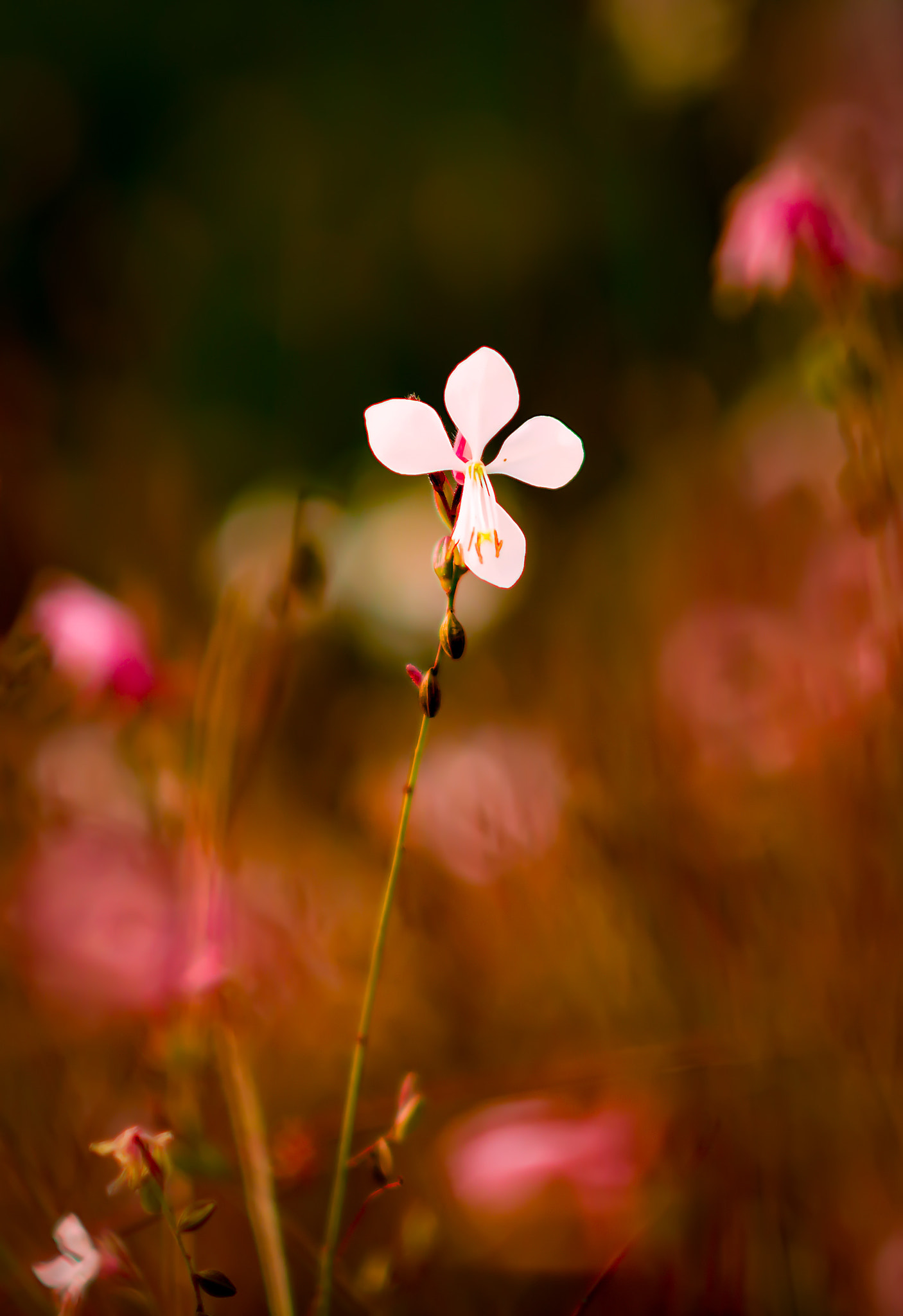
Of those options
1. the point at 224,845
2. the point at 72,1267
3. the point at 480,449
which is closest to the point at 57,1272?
the point at 72,1267

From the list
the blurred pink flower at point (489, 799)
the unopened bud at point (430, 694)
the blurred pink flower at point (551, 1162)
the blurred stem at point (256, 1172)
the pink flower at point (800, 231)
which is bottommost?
the blurred pink flower at point (551, 1162)

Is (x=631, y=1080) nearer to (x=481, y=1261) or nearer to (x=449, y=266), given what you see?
(x=481, y=1261)

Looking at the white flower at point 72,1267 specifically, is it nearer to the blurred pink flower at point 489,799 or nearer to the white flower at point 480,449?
the white flower at point 480,449

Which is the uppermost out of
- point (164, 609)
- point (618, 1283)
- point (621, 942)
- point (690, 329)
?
point (690, 329)

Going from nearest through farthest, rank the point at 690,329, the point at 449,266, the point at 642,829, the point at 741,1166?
the point at 741,1166
the point at 642,829
the point at 690,329
the point at 449,266

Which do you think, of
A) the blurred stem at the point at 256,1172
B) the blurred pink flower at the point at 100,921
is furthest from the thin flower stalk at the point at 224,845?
the blurred pink flower at the point at 100,921

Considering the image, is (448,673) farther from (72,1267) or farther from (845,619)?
(72,1267)

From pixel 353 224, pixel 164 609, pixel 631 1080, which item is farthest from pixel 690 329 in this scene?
pixel 631 1080
